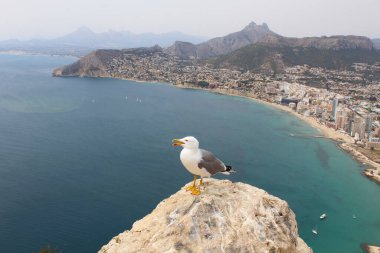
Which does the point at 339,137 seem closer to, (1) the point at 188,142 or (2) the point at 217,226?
(1) the point at 188,142

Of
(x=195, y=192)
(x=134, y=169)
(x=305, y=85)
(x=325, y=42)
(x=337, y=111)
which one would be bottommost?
(x=134, y=169)

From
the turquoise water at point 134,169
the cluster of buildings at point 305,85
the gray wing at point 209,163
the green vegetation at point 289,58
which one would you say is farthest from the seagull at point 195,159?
the green vegetation at point 289,58

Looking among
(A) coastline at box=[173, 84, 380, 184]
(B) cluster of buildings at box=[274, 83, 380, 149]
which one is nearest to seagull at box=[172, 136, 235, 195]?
(A) coastline at box=[173, 84, 380, 184]

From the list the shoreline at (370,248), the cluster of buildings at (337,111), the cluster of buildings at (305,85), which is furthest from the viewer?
the cluster of buildings at (305,85)

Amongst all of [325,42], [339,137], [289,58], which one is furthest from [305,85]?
[325,42]

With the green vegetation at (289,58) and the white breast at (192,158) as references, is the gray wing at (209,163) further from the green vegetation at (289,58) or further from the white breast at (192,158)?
the green vegetation at (289,58)

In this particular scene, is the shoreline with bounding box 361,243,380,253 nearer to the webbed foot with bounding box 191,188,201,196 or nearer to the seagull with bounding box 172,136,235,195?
the seagull with bounding box 172,136,235,195
